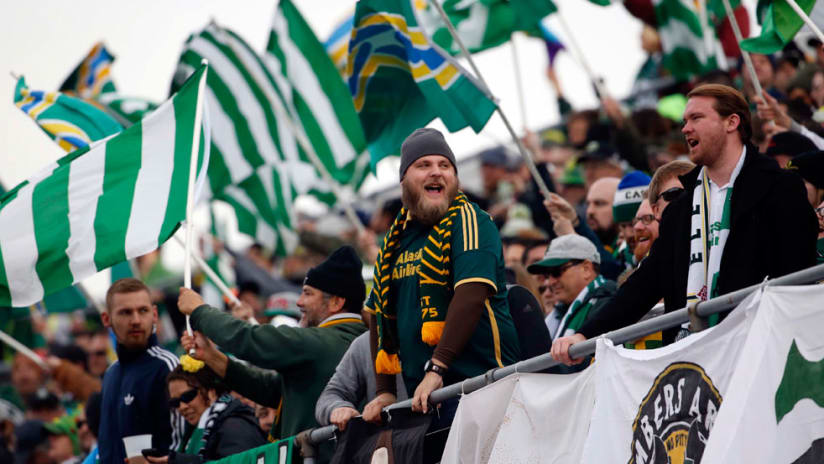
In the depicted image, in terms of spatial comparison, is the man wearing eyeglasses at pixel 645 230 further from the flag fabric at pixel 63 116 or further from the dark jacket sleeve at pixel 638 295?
the flag fabric at pixel 63 116

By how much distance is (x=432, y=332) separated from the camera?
21.9 feet

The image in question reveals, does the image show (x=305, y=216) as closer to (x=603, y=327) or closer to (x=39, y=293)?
(x=39, y=293)

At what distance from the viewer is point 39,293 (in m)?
9.84

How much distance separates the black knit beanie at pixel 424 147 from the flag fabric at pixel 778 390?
2646 millimetres

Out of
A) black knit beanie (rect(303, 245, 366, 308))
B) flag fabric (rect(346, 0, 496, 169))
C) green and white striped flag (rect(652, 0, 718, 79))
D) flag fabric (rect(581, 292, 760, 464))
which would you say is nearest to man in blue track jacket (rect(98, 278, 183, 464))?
black knit beanie (rect(303, 245, 366, 308))

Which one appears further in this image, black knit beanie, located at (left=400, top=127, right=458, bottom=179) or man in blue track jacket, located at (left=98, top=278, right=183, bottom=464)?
man in blue track jacket, located at (left=98, top=278, right=183, bottom=464)

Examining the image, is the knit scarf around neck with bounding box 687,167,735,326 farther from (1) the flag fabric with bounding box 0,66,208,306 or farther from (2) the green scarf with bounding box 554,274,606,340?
(1) the flag fabric with bounding box 0,66,208,306

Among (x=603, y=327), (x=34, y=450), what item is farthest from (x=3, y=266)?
(x=603, y=327)

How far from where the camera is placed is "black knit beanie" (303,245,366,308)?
846cm

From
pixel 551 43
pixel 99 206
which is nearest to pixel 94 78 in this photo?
pixel 551 43

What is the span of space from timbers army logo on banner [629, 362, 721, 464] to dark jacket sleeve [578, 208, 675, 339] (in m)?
0.85

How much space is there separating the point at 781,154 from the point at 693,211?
8.93 feet

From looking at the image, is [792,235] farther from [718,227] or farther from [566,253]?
[566,253]

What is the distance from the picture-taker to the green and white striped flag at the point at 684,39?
42.7ft
